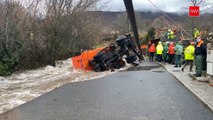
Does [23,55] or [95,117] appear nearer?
[95,117]

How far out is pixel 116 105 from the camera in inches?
363

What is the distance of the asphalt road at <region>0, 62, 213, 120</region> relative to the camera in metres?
7.93


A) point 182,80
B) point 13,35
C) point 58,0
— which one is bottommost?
point 182,80

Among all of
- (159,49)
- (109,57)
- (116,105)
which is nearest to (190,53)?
(109,57)

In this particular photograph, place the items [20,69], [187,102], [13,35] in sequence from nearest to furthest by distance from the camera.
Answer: [187,102] < [13,35] < [20,69]

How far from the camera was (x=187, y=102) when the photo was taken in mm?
9445

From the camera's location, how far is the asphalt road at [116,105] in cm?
793

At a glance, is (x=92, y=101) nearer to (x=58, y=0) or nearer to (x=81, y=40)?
(x=58, y=0)

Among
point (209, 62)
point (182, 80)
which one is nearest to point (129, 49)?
point (182, 80)

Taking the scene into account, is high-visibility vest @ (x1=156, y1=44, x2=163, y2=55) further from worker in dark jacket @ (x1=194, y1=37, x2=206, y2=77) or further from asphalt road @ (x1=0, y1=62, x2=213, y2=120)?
asphalt road @ (x1=0, y1=62, x2=213, y2=120)

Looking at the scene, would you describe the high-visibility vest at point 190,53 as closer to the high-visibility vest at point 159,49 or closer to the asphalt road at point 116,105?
the asphalt road at point 116,105

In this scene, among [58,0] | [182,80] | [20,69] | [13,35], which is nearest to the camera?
[182,80]

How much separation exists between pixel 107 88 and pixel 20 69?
31.3 ft

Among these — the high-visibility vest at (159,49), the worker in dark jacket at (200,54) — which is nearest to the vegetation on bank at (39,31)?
the high-visibility vest at (159,49)
